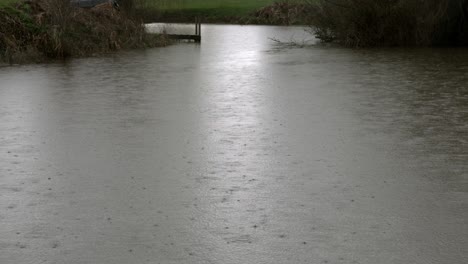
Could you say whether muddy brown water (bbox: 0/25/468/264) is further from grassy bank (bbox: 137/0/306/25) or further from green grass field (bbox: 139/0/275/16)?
green grass field (bbox: 139/0/275/16)

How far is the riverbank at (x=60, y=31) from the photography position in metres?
25.5

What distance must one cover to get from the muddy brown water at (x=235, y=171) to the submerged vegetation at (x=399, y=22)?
11.6 metres

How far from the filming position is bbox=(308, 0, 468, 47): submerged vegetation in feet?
98.5

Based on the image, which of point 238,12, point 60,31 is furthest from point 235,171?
point 238,12

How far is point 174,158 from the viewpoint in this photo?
1005 cm

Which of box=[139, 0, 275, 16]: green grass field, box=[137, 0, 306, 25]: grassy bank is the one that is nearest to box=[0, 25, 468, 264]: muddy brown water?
box=[137, 0, 306, 25]: grassy bank

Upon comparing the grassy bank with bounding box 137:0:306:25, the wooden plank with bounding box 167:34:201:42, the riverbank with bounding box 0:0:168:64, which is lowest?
the grassy bank with bounding box 137:0:306:25

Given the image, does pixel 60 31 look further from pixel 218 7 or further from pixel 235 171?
pixel 218 7

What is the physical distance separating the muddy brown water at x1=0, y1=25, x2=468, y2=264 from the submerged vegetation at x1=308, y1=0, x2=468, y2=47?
38.2ft

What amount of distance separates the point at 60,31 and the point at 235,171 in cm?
1934

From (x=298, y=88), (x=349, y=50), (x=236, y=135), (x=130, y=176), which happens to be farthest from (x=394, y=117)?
(x=349, y=50)

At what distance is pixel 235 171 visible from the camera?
30.1ft

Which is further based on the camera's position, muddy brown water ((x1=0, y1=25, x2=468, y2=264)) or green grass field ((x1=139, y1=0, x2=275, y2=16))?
green grass field ((x1=139, y1=0, x2=275, y2=16))

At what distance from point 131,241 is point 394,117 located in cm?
771
